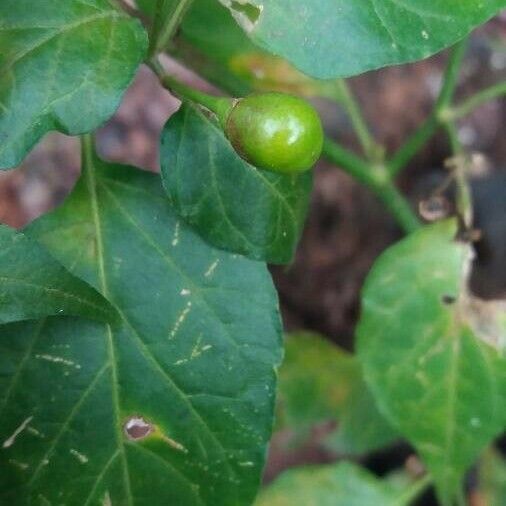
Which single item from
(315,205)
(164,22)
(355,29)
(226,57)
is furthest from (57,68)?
(315,205)

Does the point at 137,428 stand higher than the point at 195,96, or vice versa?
the point at 195,96

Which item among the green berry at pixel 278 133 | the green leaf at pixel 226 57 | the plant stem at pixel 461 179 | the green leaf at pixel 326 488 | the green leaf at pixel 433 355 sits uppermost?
the green berry at pixel 278 133

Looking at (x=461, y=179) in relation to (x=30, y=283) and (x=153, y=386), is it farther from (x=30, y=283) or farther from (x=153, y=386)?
(x=30, y=283)

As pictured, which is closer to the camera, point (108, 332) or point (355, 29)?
point (355, 29)

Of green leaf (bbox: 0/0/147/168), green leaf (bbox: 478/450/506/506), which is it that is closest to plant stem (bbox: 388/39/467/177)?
green leaf (bbox: 0/0/147/168)

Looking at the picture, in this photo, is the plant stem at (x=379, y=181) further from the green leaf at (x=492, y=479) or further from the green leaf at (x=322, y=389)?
the green leaf at (x=492, y=479)

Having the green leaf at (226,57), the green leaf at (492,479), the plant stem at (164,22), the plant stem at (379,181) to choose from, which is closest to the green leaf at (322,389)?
the green leaf at (492,479)

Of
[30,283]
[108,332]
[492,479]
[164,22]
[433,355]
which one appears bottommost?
[492,479]
